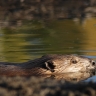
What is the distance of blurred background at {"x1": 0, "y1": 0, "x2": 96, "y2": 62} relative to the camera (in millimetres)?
12452

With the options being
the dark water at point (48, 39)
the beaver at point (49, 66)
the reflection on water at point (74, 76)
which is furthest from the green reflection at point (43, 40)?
the reflection on water at point (74, 76)

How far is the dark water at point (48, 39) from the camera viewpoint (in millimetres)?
A: 12195

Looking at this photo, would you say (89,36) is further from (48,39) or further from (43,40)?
(43,40)

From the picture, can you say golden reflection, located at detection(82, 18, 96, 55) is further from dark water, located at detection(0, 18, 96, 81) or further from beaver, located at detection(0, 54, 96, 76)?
beaver, located at detection(0, 54, 96, 76)

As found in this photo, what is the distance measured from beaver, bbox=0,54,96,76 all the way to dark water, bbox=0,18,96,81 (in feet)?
2.71

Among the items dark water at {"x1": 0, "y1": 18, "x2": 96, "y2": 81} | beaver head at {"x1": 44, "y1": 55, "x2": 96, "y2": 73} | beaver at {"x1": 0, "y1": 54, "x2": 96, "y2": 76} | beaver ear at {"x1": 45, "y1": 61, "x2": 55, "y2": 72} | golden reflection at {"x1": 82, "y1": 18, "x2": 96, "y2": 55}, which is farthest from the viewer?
golden reflection at {"x1": 82, "y1": 18, "x2": 96, "y2": 55}

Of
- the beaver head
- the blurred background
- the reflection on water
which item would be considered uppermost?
the beaver head

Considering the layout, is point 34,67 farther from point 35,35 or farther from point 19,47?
point 35,35

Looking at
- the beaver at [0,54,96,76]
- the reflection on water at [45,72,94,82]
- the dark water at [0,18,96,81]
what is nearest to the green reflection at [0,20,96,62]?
the dark water at [0,18,96,81]

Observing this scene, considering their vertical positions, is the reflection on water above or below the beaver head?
below

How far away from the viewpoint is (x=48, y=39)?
14.2 m

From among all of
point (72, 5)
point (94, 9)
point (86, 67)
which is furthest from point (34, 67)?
point (72, 5)

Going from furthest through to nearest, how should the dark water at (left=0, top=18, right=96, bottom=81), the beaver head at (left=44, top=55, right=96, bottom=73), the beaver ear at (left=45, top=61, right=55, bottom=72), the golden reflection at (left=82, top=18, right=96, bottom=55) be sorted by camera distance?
the golden reflection at (left=82, top=18, right=96, bottom=55) → the dark water at (left=0, top=18, right=96, bottom=81) → the beaver head at (left=44, top=55, right=96, bottom=73) → the beaver ear at (left=45, top=61, right=55, bottom=72)

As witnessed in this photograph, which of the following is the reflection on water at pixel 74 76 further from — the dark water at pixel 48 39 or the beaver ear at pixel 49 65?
the dark water at pixel 48 39
